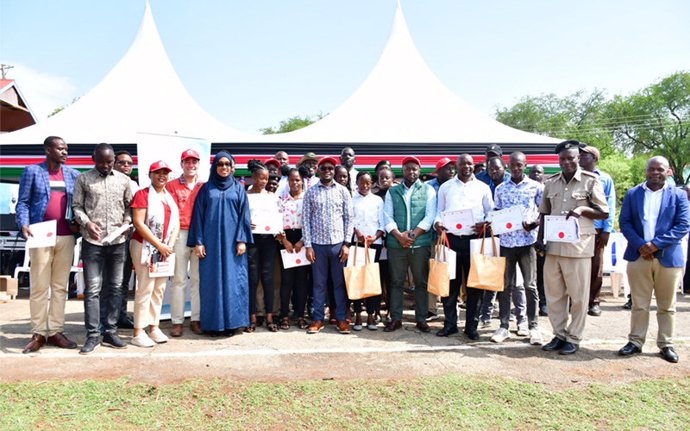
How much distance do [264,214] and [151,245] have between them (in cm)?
123

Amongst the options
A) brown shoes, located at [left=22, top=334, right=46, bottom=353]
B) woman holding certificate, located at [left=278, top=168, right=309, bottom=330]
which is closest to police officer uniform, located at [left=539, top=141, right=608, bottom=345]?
woman holding certificate, located at [left=278, top=168, right=309, bottom=330]

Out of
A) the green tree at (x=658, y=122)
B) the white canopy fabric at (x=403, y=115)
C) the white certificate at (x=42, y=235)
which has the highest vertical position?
the green tree at (x=658, y=122)

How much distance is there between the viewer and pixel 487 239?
4.72 m

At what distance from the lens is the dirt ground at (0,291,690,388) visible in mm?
3777

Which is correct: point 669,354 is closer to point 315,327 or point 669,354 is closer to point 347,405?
point 347,405

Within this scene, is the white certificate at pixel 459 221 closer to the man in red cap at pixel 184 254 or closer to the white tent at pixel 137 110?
the man in red cap at pixel 184 254

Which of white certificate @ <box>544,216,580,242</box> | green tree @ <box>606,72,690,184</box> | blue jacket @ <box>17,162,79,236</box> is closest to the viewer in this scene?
white certificate @ <box>544,216,580,242</box>

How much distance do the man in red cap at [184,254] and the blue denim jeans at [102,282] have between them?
587 millimetres

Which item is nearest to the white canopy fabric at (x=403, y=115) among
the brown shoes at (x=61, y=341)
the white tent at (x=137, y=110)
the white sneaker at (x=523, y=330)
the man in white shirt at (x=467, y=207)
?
the white tent at (x=137, y=110)

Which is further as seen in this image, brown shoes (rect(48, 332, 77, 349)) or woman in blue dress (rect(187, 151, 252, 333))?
woman in blue dress (rect(187, 151, 252, 333))

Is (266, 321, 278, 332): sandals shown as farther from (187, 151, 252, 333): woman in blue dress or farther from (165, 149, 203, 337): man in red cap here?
(165, 149, 203, 337): man in red cap

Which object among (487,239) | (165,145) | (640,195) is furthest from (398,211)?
(165,145)

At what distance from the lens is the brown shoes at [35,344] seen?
172 inches

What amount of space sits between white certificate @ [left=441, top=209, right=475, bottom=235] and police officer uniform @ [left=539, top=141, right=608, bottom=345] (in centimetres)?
77
